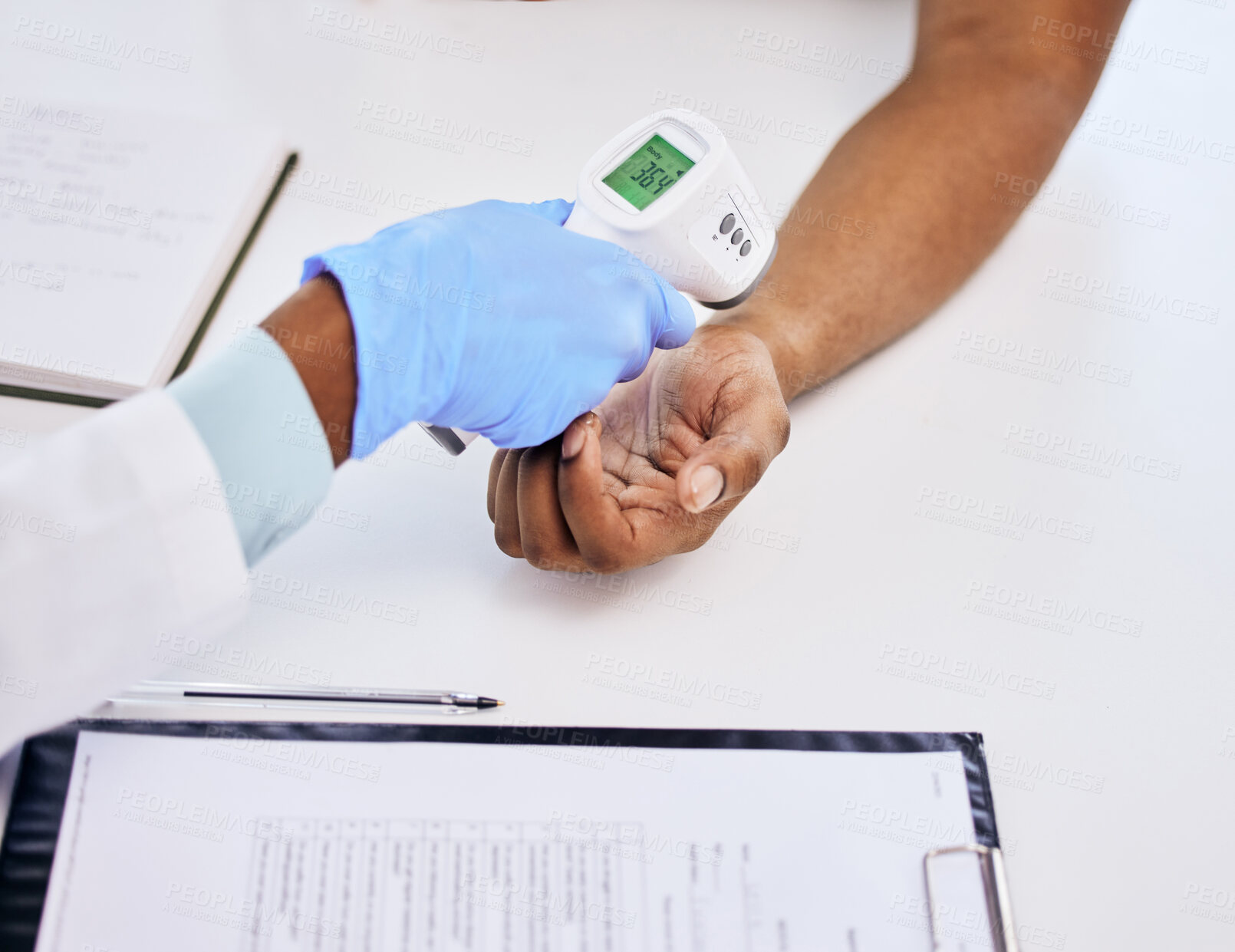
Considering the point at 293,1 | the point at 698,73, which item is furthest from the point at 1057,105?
the point at 293,1

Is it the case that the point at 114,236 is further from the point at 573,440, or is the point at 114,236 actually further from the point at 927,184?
the point at 927,184

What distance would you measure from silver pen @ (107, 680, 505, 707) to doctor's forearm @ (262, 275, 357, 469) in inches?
6.7

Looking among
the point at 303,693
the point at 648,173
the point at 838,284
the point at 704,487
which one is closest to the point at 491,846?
the point at 303,693

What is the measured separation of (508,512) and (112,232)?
21.0 inches

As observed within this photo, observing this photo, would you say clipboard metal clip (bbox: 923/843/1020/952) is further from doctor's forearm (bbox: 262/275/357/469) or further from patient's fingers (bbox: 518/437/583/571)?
doctor's forearm (bbox: 262/275/357/469)

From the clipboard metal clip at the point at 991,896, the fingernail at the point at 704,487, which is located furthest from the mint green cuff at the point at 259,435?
the clipboard metal clip at the point at 991,896

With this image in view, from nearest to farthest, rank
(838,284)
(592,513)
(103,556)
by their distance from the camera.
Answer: (103,556) → (592,513) → (838,284)

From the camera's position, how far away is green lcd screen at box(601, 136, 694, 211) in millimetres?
781

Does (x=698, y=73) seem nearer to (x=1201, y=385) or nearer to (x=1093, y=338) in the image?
(x=1093, y=338)

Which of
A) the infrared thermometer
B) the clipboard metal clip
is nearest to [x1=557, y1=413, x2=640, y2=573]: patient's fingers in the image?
the infrared thermometer

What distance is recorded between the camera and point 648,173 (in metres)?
0.79

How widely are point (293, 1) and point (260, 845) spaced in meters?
1.10

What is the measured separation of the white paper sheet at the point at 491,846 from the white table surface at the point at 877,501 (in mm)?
58

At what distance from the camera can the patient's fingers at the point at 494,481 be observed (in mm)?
794
